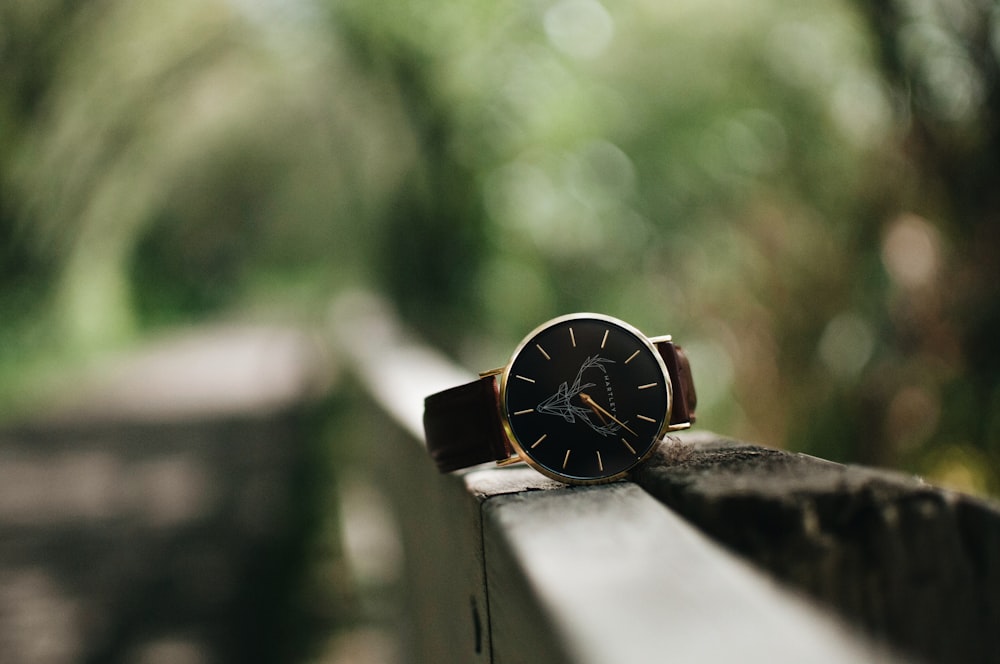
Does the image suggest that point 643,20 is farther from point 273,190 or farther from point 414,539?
point 273,190

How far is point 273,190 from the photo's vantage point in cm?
1938

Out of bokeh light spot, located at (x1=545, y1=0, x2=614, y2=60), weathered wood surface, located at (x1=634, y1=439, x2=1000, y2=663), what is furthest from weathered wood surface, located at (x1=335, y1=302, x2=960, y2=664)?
bokeh light spot, located at (x1=545, y1=0, x2=614, y2=60)

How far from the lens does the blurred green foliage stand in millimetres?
5957

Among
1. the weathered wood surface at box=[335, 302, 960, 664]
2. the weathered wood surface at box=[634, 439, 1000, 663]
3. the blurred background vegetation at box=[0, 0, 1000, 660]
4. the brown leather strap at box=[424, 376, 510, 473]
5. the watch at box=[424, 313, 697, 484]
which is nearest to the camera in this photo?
the weathered wood surface at box=[335, 302, 960, 664]

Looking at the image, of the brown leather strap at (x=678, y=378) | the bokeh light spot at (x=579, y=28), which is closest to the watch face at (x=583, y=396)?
the brown leather strap at (x=678, y=378)

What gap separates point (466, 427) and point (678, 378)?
38 centimetres

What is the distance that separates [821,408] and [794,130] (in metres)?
3.40

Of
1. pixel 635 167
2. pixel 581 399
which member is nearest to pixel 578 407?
pixel 581 399

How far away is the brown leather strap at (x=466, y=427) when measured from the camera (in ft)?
5.57

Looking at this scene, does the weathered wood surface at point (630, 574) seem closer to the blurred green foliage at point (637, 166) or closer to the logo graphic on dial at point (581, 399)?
the logo graphic on dial at point (581, 399)

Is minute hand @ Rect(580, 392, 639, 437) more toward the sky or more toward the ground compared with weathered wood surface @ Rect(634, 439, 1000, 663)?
more toward the sky

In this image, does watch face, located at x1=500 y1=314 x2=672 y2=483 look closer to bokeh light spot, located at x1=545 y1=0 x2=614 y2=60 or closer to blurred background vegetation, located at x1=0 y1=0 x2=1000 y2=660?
blurred background vegetation, located at x1=0 y1=0 x2=1000 y2=660

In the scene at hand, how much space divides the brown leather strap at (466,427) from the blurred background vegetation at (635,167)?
14.0 feet

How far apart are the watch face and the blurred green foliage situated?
4238 mm
